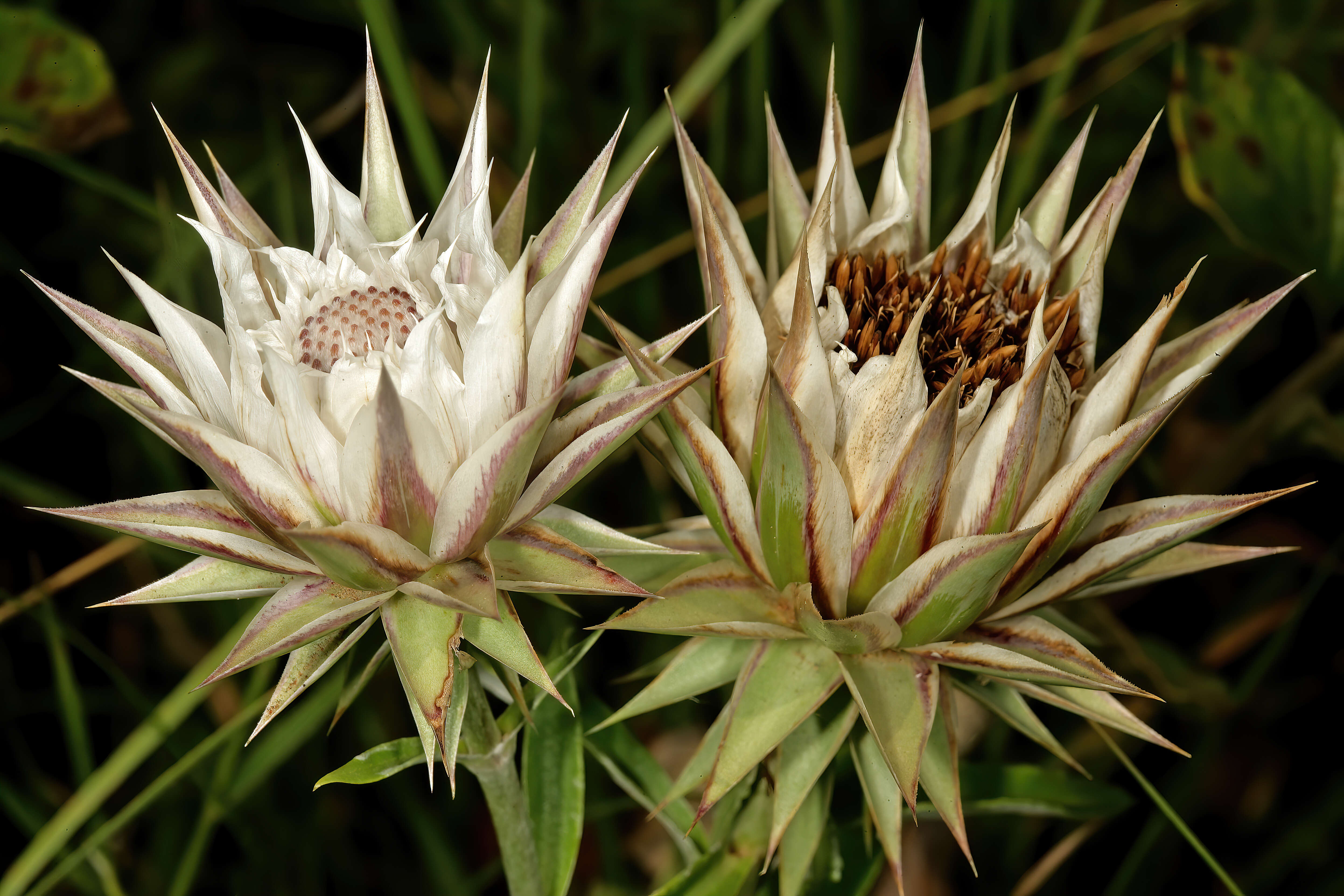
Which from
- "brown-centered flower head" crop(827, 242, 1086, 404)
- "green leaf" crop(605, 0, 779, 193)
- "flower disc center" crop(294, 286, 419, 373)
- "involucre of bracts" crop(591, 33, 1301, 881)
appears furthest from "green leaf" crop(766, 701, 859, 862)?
"green leaf" crop(605, 0, 779, 193)

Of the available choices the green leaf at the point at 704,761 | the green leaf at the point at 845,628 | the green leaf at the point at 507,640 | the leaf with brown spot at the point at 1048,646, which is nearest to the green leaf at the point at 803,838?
the green leaf at the point at 704,761

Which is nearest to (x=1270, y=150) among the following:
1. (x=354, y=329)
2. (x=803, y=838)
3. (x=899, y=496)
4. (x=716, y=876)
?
(x=899, y=496)

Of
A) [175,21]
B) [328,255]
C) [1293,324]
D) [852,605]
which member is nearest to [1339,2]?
[1293,324]

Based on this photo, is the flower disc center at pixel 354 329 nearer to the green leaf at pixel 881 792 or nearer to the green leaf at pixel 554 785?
the green leaf at pixel 554 785

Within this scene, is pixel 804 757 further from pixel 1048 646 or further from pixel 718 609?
pixel 1048 646

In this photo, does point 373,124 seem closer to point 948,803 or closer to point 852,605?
point 852,605

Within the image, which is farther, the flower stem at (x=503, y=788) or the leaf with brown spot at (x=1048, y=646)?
the flower stem at (x=503, y=788)

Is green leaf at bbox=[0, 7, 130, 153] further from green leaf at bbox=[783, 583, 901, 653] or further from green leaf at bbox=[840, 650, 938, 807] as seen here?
green leaf at bbox=[840, 650, 938, 807]

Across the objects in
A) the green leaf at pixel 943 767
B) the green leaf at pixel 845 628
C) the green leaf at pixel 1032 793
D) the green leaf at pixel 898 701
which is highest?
the green leaf at pixel 845 628
